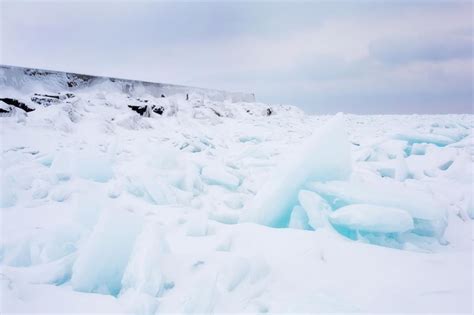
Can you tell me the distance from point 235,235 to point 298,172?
612mm

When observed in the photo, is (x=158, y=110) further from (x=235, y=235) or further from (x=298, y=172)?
(x=235, y=235)

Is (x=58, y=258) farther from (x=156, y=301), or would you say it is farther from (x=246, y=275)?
(x=246, y=275)

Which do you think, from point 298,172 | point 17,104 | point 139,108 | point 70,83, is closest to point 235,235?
point 298,172

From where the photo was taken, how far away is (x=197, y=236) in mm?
2137

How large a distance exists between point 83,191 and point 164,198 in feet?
2.32

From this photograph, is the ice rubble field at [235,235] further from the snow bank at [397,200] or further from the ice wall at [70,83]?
the ice wall at [70,83]

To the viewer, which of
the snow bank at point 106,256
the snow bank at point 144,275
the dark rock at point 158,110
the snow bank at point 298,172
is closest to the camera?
the snow bank at point 144,275

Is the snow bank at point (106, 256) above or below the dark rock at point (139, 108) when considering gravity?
below

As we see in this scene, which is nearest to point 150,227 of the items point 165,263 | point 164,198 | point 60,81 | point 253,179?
point 165,263

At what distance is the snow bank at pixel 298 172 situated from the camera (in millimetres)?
2287

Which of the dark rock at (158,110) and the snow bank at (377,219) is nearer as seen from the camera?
the snow bank at (377,219)

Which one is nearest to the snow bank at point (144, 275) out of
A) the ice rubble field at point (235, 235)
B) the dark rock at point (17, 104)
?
the ice rubble field at point (235, 235)

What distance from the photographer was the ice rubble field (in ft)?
4.76

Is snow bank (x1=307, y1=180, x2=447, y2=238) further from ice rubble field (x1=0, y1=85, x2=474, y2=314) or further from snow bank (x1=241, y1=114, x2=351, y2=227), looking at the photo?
snow bank (x1=241, y1=114, x2=351, y2=227)
